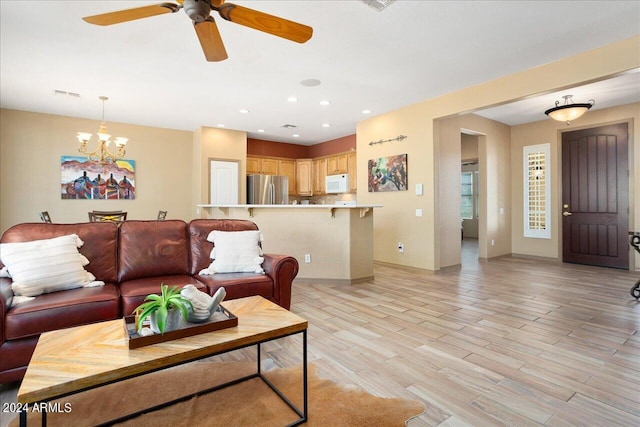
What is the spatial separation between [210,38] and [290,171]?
246 inches

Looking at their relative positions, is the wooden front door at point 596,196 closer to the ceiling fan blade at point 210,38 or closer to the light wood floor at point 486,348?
the light wood floor at point 486,348

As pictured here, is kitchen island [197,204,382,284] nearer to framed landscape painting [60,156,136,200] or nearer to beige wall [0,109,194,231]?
beige wall [0,109,194,231]

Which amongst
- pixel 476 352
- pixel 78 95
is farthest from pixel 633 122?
pixel 78 95

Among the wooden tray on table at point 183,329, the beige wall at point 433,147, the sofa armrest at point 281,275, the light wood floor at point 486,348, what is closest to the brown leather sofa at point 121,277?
the sofa armrest at point 281,275

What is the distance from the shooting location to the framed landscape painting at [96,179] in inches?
237

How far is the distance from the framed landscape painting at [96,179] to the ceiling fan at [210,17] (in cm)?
504

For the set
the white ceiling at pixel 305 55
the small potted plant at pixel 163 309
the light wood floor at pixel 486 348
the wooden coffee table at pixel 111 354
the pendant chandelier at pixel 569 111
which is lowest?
the light wood floor at pixel 486 348

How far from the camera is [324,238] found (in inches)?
183

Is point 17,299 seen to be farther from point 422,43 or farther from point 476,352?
point 422,43

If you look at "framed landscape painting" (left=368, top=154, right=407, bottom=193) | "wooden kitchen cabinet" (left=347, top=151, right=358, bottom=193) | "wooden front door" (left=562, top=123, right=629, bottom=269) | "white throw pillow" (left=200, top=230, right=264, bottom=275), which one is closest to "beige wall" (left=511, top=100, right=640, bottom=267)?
"wooden front door" (left=562, top=123, right=629, bottom=269)

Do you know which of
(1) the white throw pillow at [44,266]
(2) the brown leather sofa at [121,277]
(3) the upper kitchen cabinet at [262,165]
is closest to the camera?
(2) the brown leather sofa at [121,277]

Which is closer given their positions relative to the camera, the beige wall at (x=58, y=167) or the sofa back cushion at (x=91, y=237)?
the sofa back cushion at (x=91, y=237)

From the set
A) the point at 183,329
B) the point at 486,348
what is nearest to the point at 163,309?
the point at 183,329

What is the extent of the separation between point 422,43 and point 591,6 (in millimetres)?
1374
